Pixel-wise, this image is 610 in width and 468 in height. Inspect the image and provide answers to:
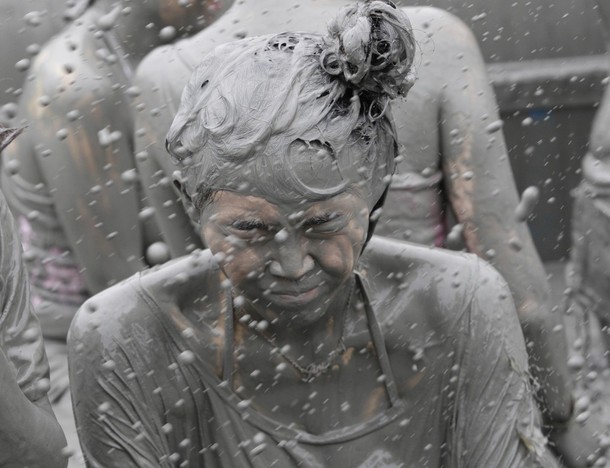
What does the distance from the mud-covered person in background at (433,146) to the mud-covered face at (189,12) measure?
0.70 m

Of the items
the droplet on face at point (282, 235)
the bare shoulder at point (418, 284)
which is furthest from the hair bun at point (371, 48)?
the bare shoulder at point (418, 284)

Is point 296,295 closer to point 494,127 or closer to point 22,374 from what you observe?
point 22,374

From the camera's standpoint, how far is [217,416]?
2691 mm

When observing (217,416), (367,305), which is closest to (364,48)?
(367,305)

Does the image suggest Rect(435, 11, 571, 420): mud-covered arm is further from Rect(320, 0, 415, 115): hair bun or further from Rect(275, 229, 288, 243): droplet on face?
Rect(275, 229, 288, 243): droplet on face

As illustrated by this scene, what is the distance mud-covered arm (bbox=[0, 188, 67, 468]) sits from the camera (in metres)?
2.75

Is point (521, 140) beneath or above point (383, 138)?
beneath

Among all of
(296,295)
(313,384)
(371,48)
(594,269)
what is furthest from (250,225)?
(594,269)

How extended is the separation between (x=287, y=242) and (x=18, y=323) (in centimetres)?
84

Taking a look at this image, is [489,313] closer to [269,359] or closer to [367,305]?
[367,305]

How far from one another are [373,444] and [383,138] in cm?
58

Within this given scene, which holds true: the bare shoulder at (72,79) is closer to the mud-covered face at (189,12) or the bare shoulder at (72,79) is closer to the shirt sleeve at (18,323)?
the mud-covered face at (189,12)

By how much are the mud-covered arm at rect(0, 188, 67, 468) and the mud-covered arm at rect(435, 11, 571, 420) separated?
3.95ft

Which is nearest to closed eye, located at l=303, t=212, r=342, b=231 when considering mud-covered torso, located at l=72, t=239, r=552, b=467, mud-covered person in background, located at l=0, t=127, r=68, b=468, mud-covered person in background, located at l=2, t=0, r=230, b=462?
Answer: mud-covered torso, located at l=72, t=239, r=552, b=467
